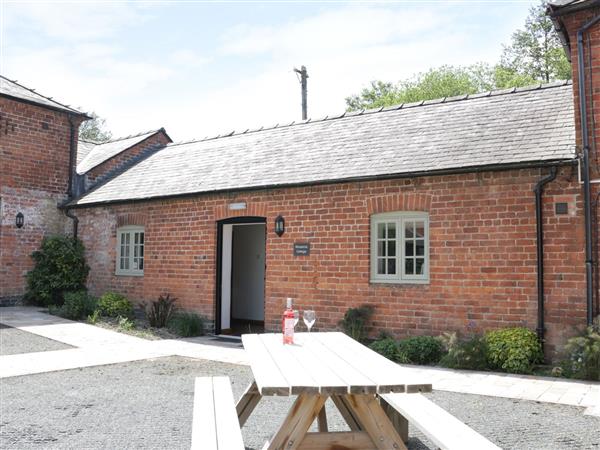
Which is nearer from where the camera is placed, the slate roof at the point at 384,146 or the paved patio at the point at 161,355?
the paved patio at the point at 161,355

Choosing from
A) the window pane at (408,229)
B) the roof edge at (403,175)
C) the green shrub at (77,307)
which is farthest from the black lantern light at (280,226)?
the green shrub at (77,307)

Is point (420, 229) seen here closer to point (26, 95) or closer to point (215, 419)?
point (215, 419)

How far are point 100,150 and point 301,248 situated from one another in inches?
440

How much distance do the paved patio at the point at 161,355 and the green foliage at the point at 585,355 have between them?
193 millimetres

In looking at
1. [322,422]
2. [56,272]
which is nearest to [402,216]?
[322,422]


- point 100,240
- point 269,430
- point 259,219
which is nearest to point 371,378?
point 269,430

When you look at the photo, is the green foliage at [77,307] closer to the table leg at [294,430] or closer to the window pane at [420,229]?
the window pane at [420,229]

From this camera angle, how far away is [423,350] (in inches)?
324

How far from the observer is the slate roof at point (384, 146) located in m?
8.80

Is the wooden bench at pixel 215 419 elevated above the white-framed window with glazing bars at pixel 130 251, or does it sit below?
below

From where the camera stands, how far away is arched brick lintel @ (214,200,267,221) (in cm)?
1092

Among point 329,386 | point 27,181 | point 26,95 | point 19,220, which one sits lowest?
point 329,386

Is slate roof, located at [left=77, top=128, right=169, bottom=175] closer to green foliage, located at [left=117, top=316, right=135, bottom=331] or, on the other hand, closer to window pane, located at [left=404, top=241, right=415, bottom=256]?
green foliage, located at [left=117, top=316, right=135, bottom=331]

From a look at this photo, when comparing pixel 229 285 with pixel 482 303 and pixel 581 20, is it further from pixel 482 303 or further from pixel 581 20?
pixel 581 20
